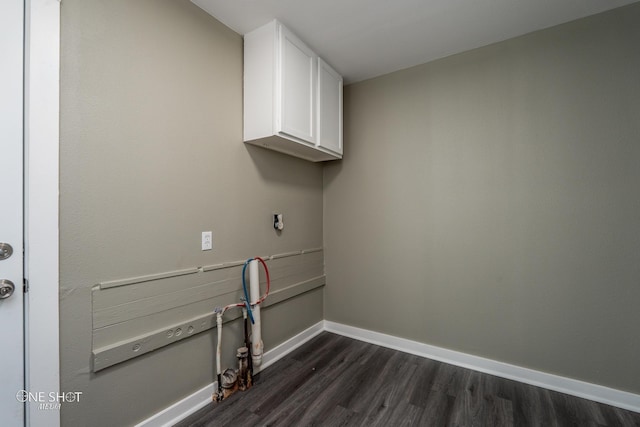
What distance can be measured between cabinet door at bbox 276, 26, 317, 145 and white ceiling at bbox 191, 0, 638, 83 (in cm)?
11

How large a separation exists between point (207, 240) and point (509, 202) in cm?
227

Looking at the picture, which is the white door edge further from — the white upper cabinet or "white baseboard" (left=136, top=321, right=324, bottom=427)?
the white upper cabinet

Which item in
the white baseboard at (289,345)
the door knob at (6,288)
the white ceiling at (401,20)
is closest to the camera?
the door knob at (6,288)

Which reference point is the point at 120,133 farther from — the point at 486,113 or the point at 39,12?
the point at 486,113

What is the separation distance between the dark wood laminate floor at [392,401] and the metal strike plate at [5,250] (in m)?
1.28

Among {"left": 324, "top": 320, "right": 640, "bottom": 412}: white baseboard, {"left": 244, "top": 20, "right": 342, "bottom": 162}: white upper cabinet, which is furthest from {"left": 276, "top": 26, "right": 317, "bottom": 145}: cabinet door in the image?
{"left": 324, "top": 320, "right": 640, "bottom": 412}: white baseboard

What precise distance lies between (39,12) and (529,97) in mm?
2919

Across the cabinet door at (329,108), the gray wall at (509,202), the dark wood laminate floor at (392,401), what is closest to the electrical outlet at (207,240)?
the dark wood laminate floor at (392,401)

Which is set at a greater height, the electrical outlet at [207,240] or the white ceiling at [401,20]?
the white ceiling at [401,20]

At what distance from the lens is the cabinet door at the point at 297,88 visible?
76.5 inches

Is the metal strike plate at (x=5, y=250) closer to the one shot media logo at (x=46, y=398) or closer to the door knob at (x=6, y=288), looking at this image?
the door knob at (x=6, y=288)

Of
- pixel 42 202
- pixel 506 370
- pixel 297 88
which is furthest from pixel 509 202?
pixel 42 202

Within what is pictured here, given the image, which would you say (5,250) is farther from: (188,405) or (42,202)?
(188,405)

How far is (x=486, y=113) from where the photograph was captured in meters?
2.21
